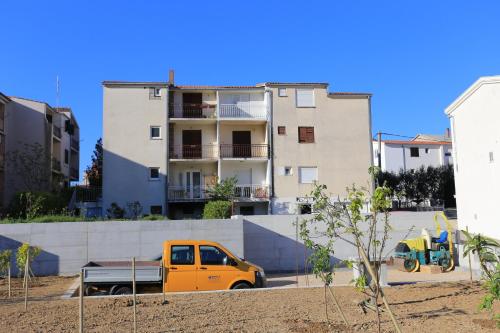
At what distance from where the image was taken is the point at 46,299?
38.3 feet

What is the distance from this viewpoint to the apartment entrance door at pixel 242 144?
32900 millimetres

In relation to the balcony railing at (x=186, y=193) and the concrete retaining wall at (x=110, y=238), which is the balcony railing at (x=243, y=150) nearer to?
the balcony railing at (x=186, y=193)

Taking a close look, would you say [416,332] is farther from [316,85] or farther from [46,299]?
[316,85]

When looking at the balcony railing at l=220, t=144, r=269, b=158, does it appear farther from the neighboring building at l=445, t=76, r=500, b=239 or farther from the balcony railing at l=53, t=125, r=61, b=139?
the neighboring building at l=445, t=76, r=500, b=239

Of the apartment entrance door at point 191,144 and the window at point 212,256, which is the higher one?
the apartment entrance door at point 191,144

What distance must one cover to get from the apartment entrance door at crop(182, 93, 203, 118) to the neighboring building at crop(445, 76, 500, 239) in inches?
738

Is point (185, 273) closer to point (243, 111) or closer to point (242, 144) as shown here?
point (242, 144)

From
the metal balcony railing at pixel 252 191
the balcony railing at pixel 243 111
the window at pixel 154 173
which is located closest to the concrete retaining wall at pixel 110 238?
the metal balcony railing at pixel 252 191

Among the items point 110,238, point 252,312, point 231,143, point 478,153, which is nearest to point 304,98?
point 231,143

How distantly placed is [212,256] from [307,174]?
800 inches

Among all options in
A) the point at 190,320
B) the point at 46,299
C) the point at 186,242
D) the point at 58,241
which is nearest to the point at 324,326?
the point at 190,320

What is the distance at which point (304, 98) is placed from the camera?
32688 mm

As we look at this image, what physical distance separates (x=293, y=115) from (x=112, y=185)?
1284 centimetres

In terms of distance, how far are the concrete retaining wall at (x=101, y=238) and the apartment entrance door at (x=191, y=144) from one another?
15.2m
